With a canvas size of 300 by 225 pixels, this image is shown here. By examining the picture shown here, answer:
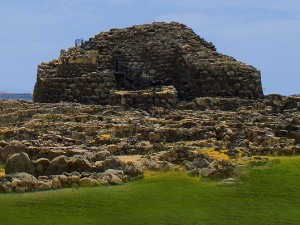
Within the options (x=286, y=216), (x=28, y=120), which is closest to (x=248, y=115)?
(x=28, y=120)

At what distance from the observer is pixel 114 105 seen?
1288 inches

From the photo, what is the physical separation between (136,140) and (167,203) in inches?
310

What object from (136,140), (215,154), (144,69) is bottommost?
(215,154)

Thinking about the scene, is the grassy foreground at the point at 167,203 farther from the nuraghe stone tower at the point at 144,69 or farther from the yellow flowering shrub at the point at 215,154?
the nuraghe stone tower at the point at 144,69

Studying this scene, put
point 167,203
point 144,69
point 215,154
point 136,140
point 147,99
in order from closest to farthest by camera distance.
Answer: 1. point 167,203
2. point 215,154
3. point 136,140
4. point 147,99
5. point 144,69

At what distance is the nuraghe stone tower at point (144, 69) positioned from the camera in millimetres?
35438

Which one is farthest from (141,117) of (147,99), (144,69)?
(144,69)

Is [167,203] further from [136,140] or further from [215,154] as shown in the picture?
[136,140]

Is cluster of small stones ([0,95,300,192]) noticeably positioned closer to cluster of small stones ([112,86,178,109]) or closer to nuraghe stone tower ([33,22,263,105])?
cluster of small stones ([112,86,178,109])

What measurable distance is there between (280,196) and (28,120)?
47.0 ft

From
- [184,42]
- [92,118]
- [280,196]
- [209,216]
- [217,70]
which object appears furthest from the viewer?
[184,42]

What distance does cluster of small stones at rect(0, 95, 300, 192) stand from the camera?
17969mm

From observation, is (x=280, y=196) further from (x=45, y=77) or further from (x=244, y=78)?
(x=45, y=77)

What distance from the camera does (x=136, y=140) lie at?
23406 millimetres
